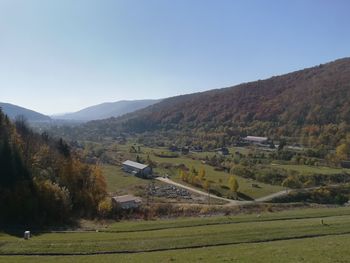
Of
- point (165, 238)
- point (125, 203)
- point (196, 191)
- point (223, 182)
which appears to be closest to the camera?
point (165, 238)

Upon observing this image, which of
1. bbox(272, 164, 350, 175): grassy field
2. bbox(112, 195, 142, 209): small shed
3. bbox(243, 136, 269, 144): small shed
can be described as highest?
bbox(243, 136, 269, 144): small shed

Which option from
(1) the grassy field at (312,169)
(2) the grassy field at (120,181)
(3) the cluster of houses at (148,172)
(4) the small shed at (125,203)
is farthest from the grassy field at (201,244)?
(1) the grassy field at (312,169)

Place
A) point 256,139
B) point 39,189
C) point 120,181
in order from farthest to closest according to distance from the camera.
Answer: point 256,139
point 120,181
point 39,189

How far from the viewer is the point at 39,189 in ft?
160

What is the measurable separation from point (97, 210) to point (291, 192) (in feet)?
143

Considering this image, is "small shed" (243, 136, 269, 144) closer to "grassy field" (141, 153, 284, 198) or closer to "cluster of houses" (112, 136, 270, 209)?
"cluster of houses" (112, 136, 270, 209)

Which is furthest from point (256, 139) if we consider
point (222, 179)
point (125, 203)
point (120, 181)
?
point (125, 203)

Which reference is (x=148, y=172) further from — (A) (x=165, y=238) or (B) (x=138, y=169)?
(A) (x=165, y=238)

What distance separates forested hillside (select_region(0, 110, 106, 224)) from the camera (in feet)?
146

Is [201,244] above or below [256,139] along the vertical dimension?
below

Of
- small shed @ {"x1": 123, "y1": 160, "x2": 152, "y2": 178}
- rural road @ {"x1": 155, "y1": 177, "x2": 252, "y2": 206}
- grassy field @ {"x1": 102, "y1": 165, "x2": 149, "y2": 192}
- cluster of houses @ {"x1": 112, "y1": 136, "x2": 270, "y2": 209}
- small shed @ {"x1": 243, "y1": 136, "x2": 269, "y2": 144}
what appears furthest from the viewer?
small shed @ {"x1": 243, "y1": 136, "x2": 269, "y2": 144}

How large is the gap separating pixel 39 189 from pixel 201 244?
24.9 m

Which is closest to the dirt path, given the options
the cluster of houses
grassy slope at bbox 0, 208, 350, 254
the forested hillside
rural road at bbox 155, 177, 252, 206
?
rural road at bbox 155, 177, 252, 206

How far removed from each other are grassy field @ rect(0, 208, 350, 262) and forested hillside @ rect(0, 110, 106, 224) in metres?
8.63
